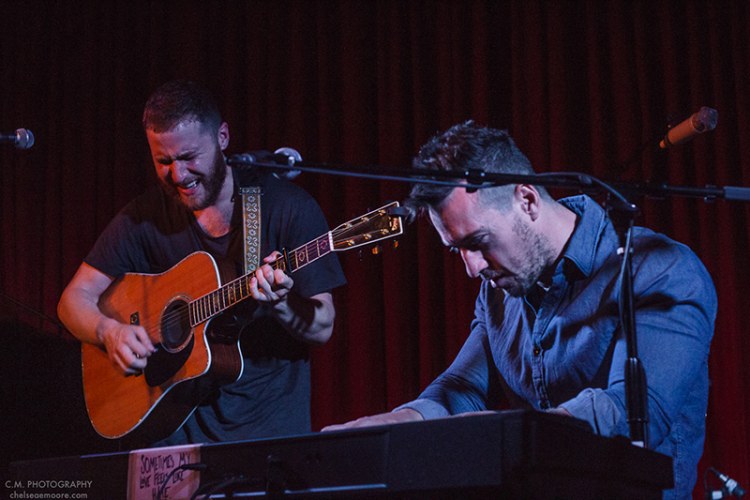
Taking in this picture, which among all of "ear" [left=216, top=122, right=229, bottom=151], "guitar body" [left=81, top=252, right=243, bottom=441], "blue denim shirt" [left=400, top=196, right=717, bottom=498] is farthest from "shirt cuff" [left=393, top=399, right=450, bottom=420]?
"ear" [left=216, top=122, right=229, bottom=151]

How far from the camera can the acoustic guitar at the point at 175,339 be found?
3.08m

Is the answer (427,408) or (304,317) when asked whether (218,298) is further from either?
(427,408)

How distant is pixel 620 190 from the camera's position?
6.55ft

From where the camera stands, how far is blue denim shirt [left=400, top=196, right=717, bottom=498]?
6.91 feet

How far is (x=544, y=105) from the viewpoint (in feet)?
15.4

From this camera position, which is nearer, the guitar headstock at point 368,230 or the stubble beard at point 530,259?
the stubble beard at point 530,259

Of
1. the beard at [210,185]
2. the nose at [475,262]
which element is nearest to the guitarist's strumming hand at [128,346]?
the beard at [210,185]

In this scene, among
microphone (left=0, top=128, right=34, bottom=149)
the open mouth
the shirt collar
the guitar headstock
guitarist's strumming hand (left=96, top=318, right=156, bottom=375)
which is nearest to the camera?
the shirt collar

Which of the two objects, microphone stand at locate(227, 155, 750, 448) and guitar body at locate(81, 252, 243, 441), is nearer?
microphone stand at locate(227, 155, 750, 448)

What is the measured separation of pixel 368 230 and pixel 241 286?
0.58 m

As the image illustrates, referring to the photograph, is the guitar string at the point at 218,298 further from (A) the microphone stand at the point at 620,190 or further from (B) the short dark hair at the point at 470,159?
(A) the microphone stand at the point at 620,190

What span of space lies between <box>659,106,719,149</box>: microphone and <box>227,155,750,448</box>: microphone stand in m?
0.13

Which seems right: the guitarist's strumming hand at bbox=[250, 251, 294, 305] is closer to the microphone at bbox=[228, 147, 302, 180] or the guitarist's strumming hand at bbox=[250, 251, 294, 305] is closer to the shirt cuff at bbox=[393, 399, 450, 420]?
the shirt cuff at bbox=[393, 399, 450, 420]

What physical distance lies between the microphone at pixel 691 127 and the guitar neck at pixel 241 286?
49.6 inches
